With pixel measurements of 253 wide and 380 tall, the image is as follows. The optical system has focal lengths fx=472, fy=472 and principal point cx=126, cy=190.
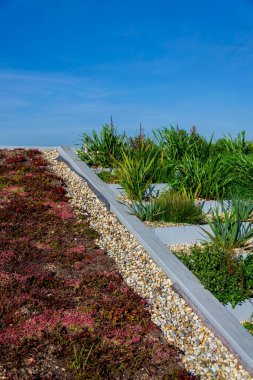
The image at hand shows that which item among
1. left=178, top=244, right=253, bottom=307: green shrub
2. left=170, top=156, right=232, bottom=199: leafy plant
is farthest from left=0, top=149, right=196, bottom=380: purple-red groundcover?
left=170, top=156, right=232, bottom=199: leafy plant

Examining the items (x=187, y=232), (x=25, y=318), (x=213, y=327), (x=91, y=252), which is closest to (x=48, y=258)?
(x=91, y=252)

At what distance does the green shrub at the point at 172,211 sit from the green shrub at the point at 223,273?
1924 mm

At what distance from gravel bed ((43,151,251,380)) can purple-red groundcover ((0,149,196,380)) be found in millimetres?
148

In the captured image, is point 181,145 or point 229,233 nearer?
point 229,233

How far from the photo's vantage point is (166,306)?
5922 mm

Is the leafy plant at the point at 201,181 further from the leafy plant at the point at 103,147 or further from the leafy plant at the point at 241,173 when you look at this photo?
the leafy plant at the point at 103,147

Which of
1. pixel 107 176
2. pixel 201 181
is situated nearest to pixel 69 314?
pixel 201 181

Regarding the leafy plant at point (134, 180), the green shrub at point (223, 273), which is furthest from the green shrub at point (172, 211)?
Result: the green shrub at point (223, 273)

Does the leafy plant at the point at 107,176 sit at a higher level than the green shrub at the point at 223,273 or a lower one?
higher

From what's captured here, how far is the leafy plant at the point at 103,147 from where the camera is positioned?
44.6 ft

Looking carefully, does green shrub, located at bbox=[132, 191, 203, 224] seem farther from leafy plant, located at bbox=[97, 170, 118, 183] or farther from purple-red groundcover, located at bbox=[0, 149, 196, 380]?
leafy plant, located at bbox=[97, 170, 118, 183]

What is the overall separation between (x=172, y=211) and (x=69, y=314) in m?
3.95

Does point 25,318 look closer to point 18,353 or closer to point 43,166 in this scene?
point 18,353

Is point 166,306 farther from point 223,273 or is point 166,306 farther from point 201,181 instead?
point 201,181
